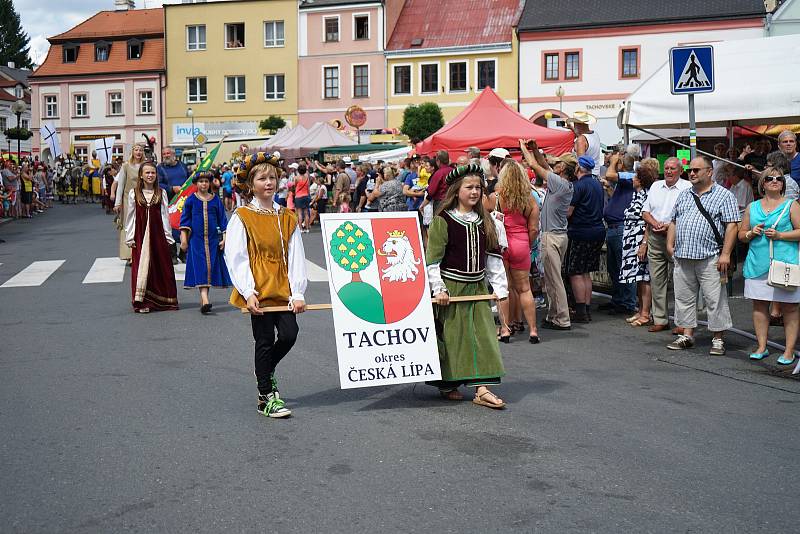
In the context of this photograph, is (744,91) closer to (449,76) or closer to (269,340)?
(269,340)

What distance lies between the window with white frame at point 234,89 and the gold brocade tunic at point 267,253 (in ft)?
192

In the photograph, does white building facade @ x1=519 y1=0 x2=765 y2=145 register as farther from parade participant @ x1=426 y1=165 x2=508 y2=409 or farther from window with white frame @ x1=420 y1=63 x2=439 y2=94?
parade participant @ x1=426 y1=165 x2=508 y2=409

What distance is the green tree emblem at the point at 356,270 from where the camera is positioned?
24.0 ft

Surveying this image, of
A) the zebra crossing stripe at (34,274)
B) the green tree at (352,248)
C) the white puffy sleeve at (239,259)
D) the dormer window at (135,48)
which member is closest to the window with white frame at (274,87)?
the dormer window at (135,48)

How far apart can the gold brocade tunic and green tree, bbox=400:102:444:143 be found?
44074 millimetres

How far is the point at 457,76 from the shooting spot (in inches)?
2291

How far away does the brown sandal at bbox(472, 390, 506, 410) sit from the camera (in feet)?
23.6

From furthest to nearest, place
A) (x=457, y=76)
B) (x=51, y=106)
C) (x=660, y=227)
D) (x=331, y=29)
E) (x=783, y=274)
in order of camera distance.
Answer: (x=51, y=106) → (x=331, y=29) → (x=457, y=76) → (x=660, y=227) → (x=783, y=274)

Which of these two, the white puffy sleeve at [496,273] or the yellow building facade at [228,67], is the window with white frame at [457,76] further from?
the white puffy sleeve at [496,273]

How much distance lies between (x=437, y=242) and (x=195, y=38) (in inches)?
2405

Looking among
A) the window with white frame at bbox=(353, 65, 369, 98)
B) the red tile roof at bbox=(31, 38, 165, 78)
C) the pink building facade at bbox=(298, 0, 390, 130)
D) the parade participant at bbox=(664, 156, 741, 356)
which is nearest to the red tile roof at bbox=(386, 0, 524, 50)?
the pink building facade at bbox=(298, 0, 390, 130)

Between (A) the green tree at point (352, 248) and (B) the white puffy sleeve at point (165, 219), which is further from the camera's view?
(B) the white puffy sleeve at point (165, 219)

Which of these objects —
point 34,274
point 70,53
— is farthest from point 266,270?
point 70,53

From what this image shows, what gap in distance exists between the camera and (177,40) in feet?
213
